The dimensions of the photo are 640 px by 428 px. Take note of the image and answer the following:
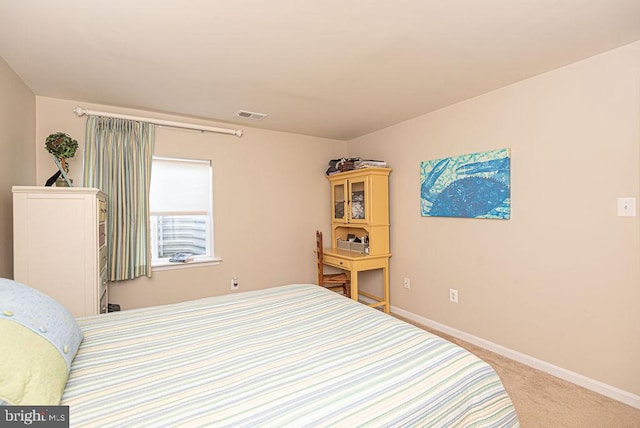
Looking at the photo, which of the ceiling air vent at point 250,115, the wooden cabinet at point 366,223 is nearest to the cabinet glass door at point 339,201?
the wooden cabinet at point 366,223

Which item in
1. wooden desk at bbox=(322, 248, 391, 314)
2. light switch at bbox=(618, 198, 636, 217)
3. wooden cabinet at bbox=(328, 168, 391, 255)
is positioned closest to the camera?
light switch at bbox=(618, 198, 636, 217)

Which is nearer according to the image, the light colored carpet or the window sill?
the light colored carpet

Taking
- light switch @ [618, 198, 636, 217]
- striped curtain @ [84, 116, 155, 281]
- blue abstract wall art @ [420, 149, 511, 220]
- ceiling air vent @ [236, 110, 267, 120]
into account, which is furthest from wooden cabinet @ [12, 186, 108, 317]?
light switch @ [618, 198, 636, 217]

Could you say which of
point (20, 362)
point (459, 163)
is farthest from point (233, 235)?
point (20, 362)

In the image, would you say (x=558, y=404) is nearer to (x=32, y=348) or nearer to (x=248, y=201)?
(x=32, y=348)

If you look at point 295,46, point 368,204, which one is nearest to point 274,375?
point 295,46

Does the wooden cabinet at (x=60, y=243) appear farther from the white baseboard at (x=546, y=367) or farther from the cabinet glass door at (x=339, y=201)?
the white baseboard at (x=546, y=367)

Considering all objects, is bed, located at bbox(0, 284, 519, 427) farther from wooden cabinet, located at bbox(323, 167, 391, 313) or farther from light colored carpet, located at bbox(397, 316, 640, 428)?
wooden cabinet, located at bbox(323, 167, 391, 313)

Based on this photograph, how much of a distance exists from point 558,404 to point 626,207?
133cm

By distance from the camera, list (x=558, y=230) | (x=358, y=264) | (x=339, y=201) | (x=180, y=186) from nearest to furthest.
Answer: (x=558, y=230) < (x=180, y=186) < (x=358, y=264) < (x=339, y=201)

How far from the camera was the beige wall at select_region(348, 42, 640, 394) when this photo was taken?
198 centimetres

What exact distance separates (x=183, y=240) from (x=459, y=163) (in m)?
2.98

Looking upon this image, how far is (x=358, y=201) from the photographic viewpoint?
3738 mm

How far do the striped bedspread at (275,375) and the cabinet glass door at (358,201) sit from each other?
6.61ft
